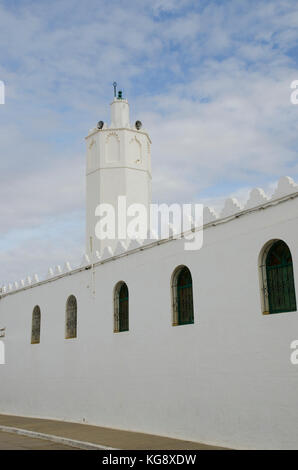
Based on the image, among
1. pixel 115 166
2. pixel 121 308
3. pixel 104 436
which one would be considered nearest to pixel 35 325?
pixel 121 308

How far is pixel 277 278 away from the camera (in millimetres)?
9117

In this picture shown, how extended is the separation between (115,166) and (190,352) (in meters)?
8.51

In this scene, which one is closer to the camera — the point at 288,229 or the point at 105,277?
→ the point at 288,229

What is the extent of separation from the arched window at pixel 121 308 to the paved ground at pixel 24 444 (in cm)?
331

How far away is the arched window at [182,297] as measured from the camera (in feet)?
36.2

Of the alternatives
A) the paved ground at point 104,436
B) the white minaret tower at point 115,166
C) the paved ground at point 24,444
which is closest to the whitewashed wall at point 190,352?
the paved ground at point 104,436

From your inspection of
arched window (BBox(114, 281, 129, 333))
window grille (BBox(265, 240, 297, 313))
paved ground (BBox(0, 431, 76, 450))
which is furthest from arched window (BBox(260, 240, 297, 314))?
paved ground (BBox(0, 431, 76, 450))

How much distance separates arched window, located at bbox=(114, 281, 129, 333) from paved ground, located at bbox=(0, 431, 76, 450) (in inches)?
130

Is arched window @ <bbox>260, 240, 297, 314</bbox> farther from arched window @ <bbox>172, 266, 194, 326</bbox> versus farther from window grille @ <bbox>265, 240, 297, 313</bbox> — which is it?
arched window @ <bbox>172, 266, 194, 326</bbox>

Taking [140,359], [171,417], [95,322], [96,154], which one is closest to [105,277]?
[95,322]

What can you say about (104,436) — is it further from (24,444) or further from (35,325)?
(35,325)
